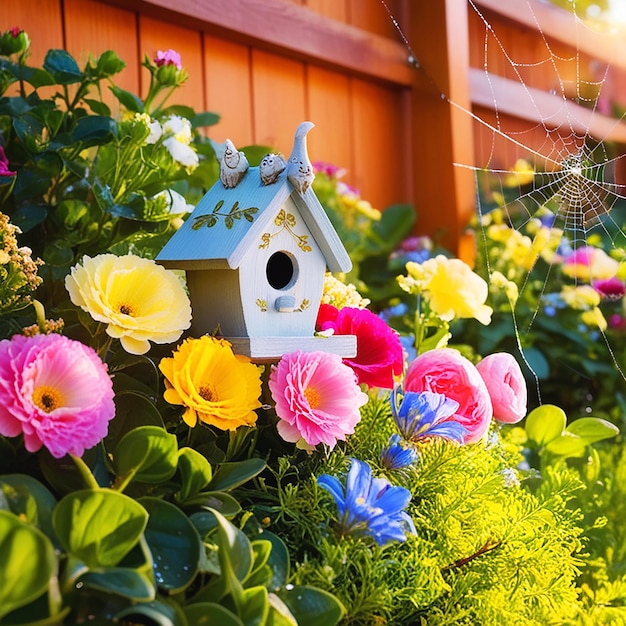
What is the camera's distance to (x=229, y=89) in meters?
1.80

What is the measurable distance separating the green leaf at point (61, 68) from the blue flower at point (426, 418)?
65 cm

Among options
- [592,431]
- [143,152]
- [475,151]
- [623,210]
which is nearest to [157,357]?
[143,152]

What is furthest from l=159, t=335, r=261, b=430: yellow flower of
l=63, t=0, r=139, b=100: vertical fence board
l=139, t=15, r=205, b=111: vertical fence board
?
l=139, t=15, r=205, b=111: vertical fence board

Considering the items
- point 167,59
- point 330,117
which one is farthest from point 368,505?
point 330,117

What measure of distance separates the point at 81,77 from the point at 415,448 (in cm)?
70

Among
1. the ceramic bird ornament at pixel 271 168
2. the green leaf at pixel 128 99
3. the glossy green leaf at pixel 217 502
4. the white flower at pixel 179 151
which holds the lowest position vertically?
the glossy green leaf at pixel 217 502

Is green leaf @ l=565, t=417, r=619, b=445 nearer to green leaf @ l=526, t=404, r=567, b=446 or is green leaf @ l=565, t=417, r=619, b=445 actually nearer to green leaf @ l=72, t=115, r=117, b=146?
green leaf @ l=526, t=404, r=567, b=446

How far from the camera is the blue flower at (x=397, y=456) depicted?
0.86m

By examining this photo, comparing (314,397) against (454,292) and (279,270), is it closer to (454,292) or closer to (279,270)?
(279,270)

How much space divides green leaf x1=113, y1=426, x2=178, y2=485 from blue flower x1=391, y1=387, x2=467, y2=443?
1.01ft

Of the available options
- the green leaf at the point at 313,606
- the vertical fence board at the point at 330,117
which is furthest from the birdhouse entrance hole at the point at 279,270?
the vertical fence board at the point at 330,117

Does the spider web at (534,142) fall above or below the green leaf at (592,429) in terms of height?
above

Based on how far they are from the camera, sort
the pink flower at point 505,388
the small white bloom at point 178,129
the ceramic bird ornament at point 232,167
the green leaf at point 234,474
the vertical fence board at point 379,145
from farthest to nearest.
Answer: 1. the vertical fence board at point 379,145
2. the small white bloom at point 178,129
3. the pink flower at point 505,388
4. the ceramic bird ornament at point 232,167
5. the green leaf at point 234,474

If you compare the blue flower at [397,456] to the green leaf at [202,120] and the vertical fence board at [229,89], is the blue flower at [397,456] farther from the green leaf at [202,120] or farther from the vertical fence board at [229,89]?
the vertical fence board at [229,89]
